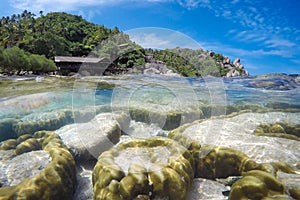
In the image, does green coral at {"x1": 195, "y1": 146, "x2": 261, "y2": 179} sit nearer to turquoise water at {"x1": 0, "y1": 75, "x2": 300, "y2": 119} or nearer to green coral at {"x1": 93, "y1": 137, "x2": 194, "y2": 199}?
green coral at {"x1": 93, "y1": 137, "x2": 194, "y2": 199}

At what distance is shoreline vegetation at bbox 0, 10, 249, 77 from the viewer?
4.47 meters

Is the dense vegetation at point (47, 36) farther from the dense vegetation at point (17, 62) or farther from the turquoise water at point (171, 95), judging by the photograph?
the turquoise water at point (171, 95)

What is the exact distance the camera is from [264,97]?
16.6 metres

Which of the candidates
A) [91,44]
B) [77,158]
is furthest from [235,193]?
[91,44]

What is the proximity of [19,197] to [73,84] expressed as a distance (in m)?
15.2

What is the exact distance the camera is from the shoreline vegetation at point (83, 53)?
4.47 metres

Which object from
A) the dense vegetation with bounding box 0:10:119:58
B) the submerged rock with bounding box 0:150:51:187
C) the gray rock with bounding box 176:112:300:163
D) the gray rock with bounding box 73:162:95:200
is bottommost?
the gray rock with bounding box 73:162:95:200

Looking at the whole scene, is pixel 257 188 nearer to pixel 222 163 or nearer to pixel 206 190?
pixel 206 190

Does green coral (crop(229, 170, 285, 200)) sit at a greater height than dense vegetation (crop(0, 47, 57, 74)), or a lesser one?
lesser

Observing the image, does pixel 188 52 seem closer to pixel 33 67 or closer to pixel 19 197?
pixel 19 197

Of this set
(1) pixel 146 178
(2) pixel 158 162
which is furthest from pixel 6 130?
(1) pixel 146 178

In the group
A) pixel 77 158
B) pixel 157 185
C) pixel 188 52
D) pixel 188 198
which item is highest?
pixel 188 52

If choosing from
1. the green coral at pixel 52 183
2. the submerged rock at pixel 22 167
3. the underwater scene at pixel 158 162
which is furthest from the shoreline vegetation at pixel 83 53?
the submerged rock at pixel 22 167

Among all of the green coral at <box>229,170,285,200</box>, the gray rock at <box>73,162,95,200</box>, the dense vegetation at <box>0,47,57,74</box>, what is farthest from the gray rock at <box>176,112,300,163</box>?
the dense vegetation at <box>0,47,57,74</box>
